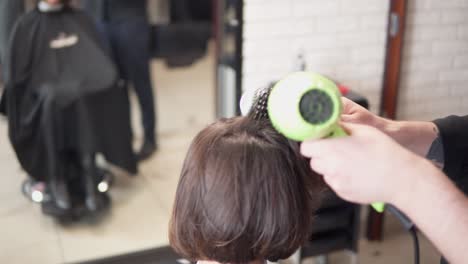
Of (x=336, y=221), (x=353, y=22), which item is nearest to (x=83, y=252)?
(x=336, y=221)

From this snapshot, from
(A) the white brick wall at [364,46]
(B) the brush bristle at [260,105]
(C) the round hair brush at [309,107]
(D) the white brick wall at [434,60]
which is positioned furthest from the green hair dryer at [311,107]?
(D) the white brick wall at [434,60]

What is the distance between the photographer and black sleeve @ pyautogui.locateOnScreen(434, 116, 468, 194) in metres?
0.88

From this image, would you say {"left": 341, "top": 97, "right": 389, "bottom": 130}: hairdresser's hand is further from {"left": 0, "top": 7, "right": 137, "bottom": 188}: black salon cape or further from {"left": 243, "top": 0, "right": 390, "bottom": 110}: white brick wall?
{"left": 0, "top": 7, "right": 137, "bottom": 188}: black salon cape

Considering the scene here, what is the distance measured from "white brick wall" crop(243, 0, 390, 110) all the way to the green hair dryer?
1.21m

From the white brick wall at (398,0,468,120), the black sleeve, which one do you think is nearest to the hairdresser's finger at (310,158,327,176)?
the black sleeve

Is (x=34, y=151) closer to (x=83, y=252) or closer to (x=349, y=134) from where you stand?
(x=83, y=252)

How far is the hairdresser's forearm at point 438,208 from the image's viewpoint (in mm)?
574

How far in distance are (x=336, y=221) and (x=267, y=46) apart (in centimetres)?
61

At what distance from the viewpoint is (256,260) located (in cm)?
80

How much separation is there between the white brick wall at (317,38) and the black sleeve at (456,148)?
96cm

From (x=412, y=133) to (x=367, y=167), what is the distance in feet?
1.06

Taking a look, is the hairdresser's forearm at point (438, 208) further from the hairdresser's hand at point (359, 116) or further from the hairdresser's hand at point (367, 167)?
the hairdresser's hand at point (359, 116)

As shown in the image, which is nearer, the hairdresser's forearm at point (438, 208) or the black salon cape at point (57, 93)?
the hairdresser's forearm at point (438, 208)

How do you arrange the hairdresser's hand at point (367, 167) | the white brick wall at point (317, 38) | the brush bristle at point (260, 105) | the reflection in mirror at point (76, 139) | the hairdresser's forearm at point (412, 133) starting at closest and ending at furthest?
the hairdresser's hand at point (367, 167) < the brush bristle at point (260, 105) < the hairdresser's forearm at point (412, 133) < the white brick wall at point (317, 38) < the reflection in mirror at point (76, 139)
